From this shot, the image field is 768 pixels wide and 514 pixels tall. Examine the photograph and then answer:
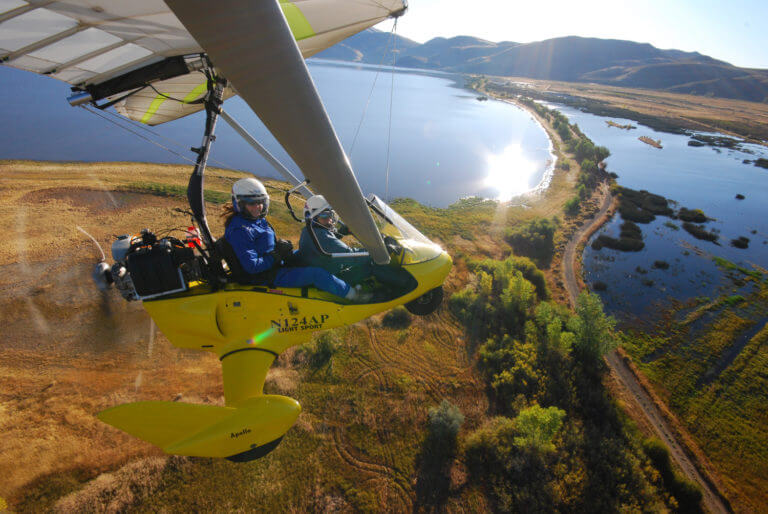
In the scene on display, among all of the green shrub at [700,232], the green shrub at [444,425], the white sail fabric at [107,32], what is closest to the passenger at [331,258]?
the white sail fabric at [107,32]

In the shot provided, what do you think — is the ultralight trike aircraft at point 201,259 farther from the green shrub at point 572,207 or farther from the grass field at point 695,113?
the grass field at point 695,113

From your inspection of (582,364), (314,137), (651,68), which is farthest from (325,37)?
(651,68)

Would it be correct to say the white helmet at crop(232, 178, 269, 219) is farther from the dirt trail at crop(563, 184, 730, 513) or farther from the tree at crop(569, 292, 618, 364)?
the dirt trail at crop(563, 184, 730, 513)

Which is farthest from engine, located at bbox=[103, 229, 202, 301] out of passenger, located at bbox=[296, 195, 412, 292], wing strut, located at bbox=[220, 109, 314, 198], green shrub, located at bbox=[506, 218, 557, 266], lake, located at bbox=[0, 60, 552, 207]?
lake, located at bbox=[0, 60, 552, 207]

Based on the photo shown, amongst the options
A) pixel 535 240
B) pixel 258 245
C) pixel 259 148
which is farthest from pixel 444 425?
pixel 535 240

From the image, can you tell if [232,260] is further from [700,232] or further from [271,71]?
[700,232]

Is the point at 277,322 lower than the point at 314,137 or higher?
lower

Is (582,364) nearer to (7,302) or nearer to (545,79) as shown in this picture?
(7,302)
